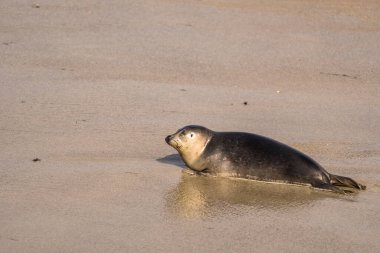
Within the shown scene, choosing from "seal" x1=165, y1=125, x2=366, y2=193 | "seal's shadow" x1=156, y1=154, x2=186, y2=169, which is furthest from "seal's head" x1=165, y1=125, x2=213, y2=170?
"seal's shadow" x1=156, y1=154, x2=186, y2=169

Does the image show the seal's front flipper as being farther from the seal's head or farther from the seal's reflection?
the seal's head

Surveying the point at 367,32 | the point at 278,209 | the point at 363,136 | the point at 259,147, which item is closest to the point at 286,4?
the point at 367,32

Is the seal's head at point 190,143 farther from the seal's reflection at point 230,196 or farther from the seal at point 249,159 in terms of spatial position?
the seal's reflection at point 230,196

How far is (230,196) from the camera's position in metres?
5.47

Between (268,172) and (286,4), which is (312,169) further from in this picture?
(286,4)

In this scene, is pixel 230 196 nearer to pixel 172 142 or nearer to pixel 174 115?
pixel 172 142

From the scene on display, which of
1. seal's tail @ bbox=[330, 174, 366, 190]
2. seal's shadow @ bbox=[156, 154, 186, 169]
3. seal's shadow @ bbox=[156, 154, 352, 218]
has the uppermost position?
seal's tail @ bbox=[330, 174, 366, 190]

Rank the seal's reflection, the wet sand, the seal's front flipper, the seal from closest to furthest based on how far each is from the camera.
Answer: the wet sand → the seal's reflection → the seal's front flipper → the seal

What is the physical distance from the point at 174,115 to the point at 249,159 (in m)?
1.37

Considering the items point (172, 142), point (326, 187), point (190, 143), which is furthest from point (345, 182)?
point (172, 142)

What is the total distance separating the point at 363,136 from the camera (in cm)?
699

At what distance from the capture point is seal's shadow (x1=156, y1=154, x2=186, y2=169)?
6188 millimetres

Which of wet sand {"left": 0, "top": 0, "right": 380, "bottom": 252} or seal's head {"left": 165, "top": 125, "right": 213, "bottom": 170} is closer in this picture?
wet sand {"left": 0, "top": 0, "right": 380, "bottom": 252}

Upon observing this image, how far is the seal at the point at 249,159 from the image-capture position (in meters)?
5.76
